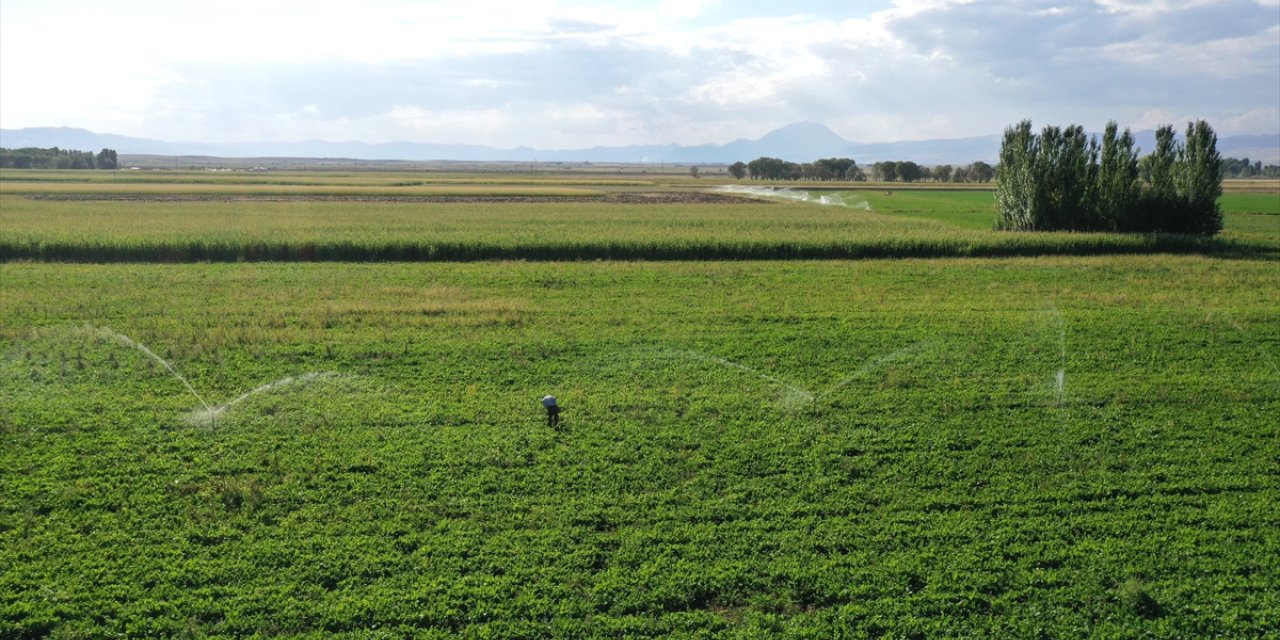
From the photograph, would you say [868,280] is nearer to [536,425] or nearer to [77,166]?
[536,425]

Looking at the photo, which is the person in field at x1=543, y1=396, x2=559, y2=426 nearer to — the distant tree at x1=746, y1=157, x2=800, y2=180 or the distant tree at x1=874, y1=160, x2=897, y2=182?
the distant tree at x1=874, y1=160, x2=897, y2=182

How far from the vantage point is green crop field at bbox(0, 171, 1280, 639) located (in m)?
8.30

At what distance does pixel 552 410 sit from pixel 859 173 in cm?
19194

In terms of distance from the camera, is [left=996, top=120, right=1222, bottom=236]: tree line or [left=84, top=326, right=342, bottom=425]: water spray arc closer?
[left=84, top=326, right=342, bottom=425]: water spray arc

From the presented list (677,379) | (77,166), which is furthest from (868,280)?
(77,166)

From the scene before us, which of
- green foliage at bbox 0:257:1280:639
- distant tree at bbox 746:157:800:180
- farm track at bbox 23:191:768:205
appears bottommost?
green foliage at bbox 0:257:1280:639

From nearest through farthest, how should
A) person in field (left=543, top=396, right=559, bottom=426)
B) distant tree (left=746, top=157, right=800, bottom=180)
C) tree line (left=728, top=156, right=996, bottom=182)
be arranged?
person in field (left=543, top=396, right=559, bottom=426)
tree line (left=728, top=156, right=996, bottom=182)
distant tree (left=746, top=157, right=800, bottom=180)

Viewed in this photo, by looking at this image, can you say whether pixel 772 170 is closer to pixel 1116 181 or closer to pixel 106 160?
pixel 106 160

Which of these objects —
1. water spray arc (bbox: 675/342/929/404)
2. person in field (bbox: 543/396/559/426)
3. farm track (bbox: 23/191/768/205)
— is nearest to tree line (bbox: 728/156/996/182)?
farm track (bbox: 23/191/768/205)

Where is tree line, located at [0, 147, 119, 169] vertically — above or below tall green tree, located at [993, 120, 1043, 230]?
above

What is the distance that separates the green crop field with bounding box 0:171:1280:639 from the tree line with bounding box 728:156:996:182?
160m

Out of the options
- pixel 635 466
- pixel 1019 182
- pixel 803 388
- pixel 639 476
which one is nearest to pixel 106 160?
pixel 1019 182

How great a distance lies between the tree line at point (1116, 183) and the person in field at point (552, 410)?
139 feet

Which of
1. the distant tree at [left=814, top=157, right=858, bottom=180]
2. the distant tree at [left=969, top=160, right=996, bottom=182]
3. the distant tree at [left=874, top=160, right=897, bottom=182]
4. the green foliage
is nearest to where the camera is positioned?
the green foliage
